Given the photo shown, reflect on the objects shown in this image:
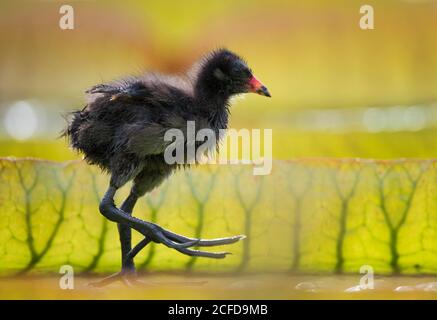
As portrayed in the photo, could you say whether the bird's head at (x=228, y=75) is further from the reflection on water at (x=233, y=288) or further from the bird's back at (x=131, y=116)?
the reflection on water at (x=233, y=288)

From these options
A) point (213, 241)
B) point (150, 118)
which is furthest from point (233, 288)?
point (150, 118)

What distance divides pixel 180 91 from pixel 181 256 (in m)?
0.33

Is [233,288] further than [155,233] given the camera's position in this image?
Yes

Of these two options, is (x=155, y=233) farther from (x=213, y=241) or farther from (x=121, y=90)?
(x=121, y=90)

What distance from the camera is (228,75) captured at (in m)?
1.26

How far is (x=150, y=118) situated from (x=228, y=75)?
145 millimetres

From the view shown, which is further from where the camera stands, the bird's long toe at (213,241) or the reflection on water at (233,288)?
the reflection on water at (233,288)

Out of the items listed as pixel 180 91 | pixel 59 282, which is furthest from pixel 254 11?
pixel 59 282

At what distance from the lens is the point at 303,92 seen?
4.81 feet

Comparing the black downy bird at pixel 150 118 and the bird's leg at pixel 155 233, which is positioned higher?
the black downy bird at pixel 150 118

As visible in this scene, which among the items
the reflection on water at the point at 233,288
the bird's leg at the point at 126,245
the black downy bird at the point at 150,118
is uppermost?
the black downy bird at the point at 150,118

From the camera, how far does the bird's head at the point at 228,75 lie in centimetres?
125

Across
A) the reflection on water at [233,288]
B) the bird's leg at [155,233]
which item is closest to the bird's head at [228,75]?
the bird's leg at [155,233]

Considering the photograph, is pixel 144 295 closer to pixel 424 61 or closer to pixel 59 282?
pixel 59 282
